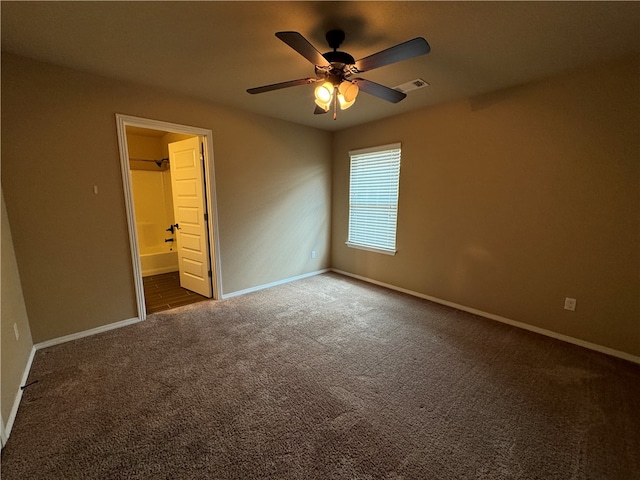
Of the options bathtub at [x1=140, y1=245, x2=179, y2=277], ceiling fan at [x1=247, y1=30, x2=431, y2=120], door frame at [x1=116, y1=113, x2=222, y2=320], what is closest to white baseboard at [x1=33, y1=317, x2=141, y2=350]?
door frame at [x1=116, y1=113, x2=222, y2=320]

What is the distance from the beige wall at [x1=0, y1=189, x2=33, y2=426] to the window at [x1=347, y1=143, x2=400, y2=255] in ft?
12.6

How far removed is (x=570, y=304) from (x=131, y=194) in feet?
14.8

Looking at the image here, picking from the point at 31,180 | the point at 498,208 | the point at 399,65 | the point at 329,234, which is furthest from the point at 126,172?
the point at 498,208

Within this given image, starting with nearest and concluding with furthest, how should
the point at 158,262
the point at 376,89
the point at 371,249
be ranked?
1. the point at 376,89
2. the point at 371,249
3. the point at 158,262

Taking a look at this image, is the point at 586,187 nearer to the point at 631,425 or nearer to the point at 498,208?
the point at 498,208

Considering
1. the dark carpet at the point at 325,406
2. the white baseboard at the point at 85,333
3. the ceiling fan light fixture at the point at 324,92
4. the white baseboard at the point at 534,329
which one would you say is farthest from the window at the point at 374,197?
A: the white baseboard at the point at 85,333

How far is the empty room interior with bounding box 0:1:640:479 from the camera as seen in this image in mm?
1515

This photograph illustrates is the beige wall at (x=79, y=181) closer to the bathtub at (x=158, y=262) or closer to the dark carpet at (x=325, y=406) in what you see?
the dark carpet at (x=325, y=406)

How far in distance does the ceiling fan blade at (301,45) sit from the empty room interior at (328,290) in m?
0.01

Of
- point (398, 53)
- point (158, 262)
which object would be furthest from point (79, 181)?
point (398, 53)

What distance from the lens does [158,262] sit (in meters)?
4.84

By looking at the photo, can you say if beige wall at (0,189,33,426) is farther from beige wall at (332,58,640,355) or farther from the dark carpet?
beige wall at (332,58,640,355)

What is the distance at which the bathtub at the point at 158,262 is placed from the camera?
4.68 meters

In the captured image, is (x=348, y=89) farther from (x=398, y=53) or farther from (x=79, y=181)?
(x=79, y=181)
